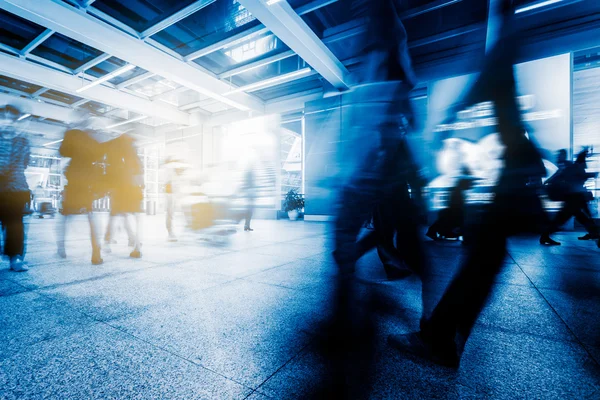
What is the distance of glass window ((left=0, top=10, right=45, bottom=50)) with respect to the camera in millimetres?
6426

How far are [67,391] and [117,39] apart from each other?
7.74 meters

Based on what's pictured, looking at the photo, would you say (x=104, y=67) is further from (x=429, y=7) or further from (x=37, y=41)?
(x=429, y=7)

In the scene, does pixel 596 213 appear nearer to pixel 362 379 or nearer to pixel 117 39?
pixel 362 379

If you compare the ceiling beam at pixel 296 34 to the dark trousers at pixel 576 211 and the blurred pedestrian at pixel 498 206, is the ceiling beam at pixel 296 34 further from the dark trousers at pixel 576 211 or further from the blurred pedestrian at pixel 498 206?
the dark trousers at pixel 576 211

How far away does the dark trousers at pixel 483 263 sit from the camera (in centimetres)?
112

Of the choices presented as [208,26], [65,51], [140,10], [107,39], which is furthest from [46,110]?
[208,26]

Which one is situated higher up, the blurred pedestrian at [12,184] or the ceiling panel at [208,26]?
the ceiling panel at [208,26]

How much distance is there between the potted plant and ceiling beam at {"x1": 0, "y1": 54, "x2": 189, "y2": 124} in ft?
20.4

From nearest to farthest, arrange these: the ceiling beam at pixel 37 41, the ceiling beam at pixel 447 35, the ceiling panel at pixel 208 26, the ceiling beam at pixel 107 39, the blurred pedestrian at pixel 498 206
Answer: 1. the blurred pedestrian at pixel 498 206
2. the ceiling beam at pixel 107 39
3. the ceiling beam at pixel 447 35
4. the ceiling panel at pixel 208 26
5. the ceiling beam at pixel 37 41

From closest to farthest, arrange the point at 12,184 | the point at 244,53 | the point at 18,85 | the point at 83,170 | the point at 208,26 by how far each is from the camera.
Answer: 1. the point at 12,184
2. the point at 83,170
3. the point at 208,26
4. the point at 244,53
5. the point at 18,85

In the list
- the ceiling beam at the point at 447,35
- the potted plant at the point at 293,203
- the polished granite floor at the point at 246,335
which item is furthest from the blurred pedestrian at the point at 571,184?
the potted plant at the point at 293,203

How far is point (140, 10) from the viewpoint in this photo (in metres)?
6.40

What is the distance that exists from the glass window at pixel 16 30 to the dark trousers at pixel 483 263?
995cm

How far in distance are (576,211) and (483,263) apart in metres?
5.30
